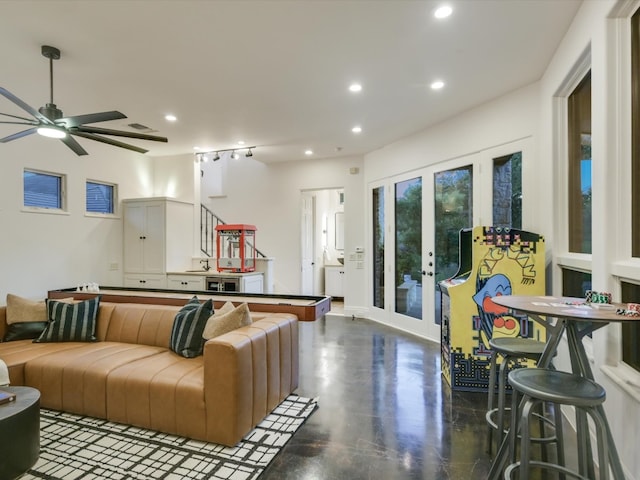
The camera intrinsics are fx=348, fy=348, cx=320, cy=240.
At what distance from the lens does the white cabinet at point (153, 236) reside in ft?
19.3

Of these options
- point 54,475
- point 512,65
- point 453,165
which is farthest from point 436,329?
point 54,475

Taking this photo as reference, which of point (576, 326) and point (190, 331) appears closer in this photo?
point (576, 326)

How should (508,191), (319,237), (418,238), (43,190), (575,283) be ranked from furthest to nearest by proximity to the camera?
1. (319,237)
2. (418,238)
3. (43,190)
4. (508,191)
5. (575,283)

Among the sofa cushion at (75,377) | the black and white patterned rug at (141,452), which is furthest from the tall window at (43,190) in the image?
the black and white patterned rug at (141,452)

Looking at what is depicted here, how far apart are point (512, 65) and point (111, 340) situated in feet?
15.2

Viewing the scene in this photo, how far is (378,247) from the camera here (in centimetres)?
621

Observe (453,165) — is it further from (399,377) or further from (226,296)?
(226,296)

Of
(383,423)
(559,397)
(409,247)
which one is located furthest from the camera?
(409,247)

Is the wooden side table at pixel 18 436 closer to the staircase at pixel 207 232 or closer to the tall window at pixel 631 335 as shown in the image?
the tall window at pixel 631 335

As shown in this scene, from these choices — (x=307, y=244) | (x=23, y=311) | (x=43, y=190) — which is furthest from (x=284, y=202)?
(x=23, y=311)

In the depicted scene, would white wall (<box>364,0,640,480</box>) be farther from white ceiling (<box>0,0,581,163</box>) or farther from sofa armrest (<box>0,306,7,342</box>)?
sofa armrest (<box>0,306,7,342</box>)

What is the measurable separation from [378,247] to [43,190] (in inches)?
204

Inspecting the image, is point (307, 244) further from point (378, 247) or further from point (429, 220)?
point (429, 220)

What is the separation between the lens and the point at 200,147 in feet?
19.6
